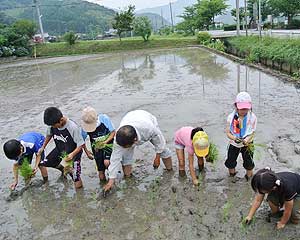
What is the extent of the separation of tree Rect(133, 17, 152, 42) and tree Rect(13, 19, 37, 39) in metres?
14.1

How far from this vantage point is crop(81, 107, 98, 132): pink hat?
4309mm

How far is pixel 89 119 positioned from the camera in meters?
4.32

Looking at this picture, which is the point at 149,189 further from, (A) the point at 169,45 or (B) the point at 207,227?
(A) the point at 169,45

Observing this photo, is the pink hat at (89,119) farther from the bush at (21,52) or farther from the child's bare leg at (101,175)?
the bush at (21,52)

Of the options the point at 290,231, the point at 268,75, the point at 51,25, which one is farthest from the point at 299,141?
the point at 51,25

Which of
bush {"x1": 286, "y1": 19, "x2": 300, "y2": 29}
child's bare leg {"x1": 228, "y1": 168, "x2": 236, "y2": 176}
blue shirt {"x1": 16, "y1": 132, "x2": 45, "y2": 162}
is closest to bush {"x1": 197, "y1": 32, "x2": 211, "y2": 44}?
bush {"x1": 286, "y1": 19, "x2": 300, "y2": 29}

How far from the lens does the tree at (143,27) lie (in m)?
39.4

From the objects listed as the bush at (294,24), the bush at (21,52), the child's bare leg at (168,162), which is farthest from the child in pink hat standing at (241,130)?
the bush at (21,52)

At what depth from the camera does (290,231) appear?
3383 mm

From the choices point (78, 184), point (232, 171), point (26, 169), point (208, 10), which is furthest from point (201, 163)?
point (208, 10)

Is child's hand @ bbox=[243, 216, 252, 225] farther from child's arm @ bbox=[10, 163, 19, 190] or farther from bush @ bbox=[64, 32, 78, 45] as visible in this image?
bush @ bbox=[64, 32, 78, 45]

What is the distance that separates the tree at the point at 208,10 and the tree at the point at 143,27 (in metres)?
9.66

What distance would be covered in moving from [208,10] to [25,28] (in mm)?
24558

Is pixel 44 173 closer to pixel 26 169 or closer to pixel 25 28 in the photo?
pixel 26 169
